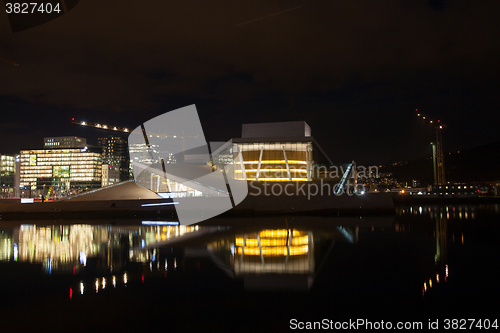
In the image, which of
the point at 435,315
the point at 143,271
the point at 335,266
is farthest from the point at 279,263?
the point at 435,315

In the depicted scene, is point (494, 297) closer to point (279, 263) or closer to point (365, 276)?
point (365, 276)

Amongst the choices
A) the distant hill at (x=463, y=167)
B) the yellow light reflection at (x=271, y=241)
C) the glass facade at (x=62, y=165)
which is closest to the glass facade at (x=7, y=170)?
the glass facade at (x=62, y=165)

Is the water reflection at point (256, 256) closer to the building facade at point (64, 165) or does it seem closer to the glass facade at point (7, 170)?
the building facade at point (64, 165)

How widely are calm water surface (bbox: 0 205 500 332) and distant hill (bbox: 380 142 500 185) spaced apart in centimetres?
11171

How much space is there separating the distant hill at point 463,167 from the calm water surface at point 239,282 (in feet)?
367

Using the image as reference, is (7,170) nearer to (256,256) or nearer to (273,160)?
(273,160)

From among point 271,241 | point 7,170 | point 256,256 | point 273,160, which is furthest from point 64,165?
point 256,256

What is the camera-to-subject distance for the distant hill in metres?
109

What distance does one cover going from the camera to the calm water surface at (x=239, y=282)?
6.60 m

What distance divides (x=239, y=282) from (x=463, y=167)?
130 metres

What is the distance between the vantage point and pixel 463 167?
116 meters

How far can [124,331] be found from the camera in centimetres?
590

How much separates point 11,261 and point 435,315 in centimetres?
1305

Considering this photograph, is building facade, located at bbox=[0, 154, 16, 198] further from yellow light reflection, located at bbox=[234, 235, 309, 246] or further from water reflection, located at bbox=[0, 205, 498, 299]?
yellow light reflection, located at bbox=[234, 235, 309, 246]
